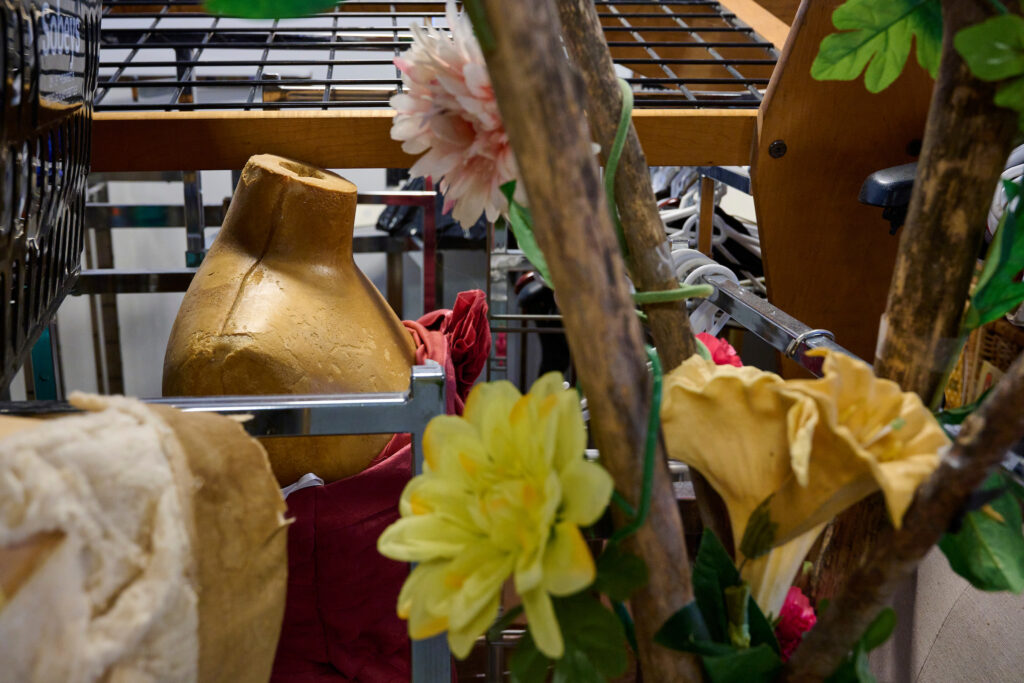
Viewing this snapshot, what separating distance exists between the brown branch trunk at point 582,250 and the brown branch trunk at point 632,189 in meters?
0.07

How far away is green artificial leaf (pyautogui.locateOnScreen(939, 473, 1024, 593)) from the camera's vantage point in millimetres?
272

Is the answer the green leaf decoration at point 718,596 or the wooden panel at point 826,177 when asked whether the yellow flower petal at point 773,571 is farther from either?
the wooden panel at point 826,177

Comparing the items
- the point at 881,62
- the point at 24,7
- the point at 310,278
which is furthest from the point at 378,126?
the point at 881,62

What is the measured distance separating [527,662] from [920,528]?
0.14 metres

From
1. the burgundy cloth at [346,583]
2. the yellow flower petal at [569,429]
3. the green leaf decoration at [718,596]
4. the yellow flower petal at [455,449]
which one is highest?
the yellow flower petal at [569,429]

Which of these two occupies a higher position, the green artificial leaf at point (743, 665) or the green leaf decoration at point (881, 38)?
the green leaf decoration at point (881, 38)

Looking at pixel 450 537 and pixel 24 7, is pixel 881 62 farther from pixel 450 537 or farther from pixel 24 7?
pixel 24 7

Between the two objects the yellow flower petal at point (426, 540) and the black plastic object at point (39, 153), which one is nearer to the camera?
the yellow flower petal at point (426, 540)

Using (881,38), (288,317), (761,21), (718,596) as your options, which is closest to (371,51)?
(761,21)

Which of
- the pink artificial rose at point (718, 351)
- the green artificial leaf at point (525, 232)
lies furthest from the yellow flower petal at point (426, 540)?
the pink artificial rose at point (718, 351)

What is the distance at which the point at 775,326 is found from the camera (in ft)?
1.83

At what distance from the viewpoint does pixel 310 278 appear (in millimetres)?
627

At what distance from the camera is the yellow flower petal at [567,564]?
0.79ft

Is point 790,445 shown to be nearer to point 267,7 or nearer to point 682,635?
point 682,635
